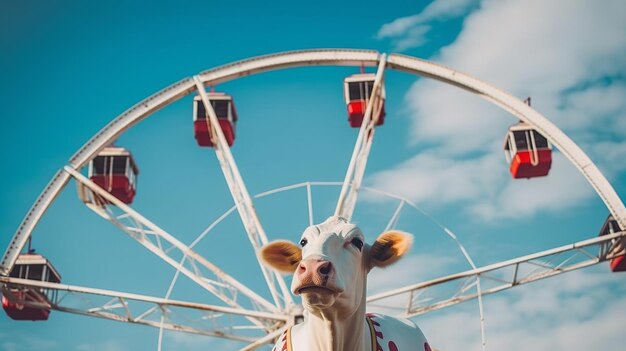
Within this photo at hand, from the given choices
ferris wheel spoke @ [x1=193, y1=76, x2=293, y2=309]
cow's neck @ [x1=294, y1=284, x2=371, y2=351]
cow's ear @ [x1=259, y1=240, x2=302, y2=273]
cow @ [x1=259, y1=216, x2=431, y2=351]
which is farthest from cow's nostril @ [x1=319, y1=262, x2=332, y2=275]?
ferris wheel spoke @ [x1=193, y1=76, x2=293, y2=309]

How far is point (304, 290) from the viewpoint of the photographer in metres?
4.84

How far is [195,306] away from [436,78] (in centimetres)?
787

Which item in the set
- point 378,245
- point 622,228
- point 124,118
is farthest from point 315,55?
point 378,245

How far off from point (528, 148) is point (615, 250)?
314 centimetres

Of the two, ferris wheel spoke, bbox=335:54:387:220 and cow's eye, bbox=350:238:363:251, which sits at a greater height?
ferris wheel spoke, bbox=335:54:387:220

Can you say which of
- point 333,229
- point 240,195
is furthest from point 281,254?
point 240,195

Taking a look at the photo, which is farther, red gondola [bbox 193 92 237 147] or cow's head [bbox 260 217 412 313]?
red gondola [bbox 193 92 237 147]

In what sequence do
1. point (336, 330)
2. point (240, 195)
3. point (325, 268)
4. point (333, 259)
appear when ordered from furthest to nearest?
point (240, 195) → point (336, 330) → point (333, 259) → point (325, 268)

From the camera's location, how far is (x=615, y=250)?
1892 centimetres

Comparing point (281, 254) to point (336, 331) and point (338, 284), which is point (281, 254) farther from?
point (338, 284)

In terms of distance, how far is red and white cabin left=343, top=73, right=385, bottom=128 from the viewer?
19.8m

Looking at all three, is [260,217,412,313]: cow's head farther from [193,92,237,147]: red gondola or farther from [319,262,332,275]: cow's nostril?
[193,92,237,147]: red gondola

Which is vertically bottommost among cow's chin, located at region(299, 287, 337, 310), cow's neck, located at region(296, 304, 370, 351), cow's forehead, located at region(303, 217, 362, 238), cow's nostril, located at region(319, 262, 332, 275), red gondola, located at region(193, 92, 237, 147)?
cow's neck, located at region(296, 304, 370, 351)

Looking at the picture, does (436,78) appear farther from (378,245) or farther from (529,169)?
(378,245)
